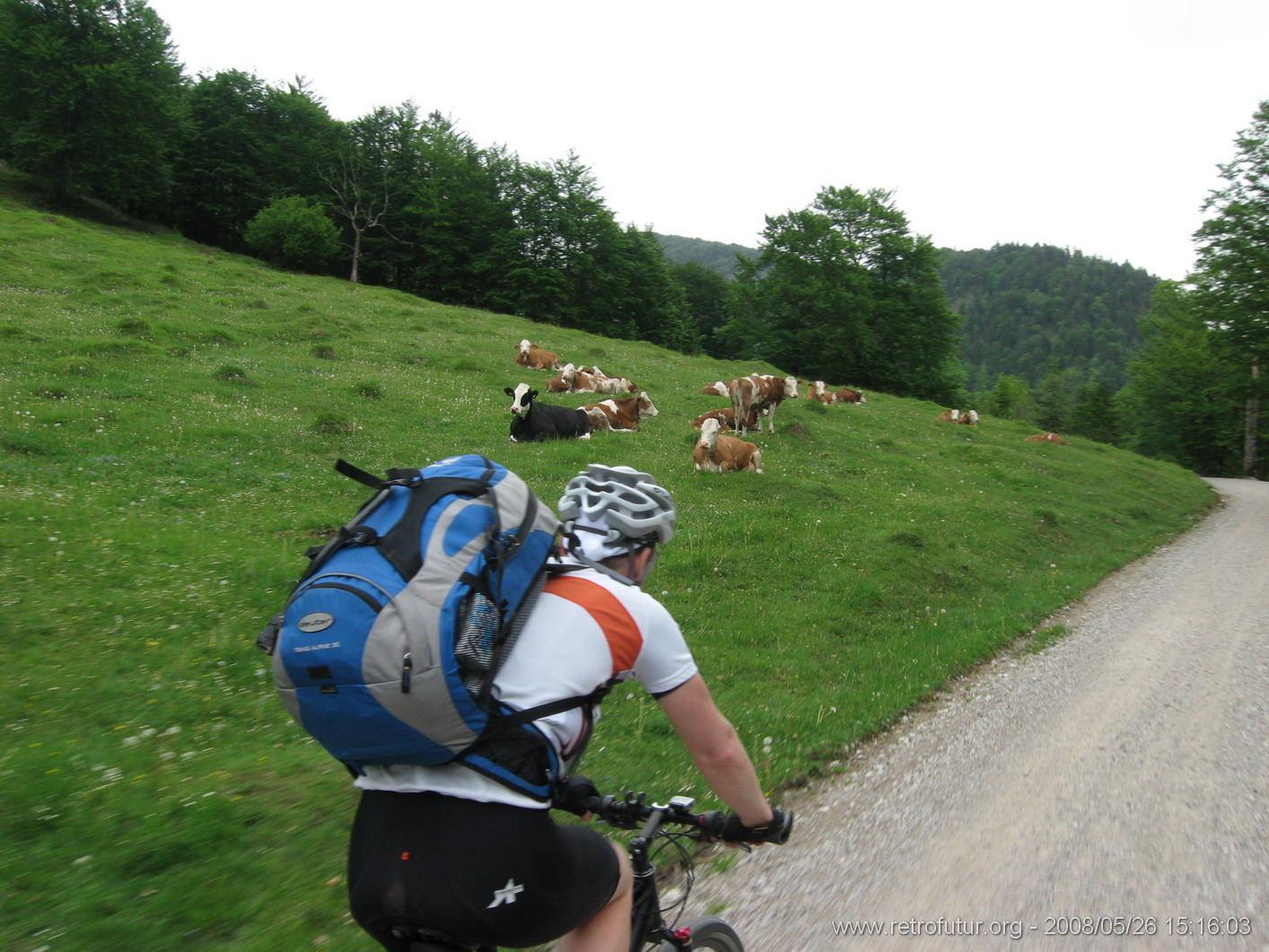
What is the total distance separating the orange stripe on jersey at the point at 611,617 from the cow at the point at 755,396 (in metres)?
16.9

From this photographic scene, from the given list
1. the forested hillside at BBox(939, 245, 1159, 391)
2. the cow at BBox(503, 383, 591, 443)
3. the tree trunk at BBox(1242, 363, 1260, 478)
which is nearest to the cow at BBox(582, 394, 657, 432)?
the cow at BBox(503, 383, 591, 443)

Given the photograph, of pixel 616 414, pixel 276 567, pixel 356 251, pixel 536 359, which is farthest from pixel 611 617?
pixel 356 251

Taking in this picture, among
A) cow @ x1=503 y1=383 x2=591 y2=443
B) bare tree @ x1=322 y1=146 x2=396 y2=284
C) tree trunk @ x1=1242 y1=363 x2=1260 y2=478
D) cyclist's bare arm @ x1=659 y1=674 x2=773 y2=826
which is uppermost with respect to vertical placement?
bare tree @ x1=322 y1=146 x2=396 y2=284

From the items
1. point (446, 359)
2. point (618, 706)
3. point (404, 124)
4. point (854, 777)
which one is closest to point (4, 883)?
point (618, 706)

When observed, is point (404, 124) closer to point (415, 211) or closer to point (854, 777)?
point (415, 211)

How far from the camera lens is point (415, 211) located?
57.3 metres

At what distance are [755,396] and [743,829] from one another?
1721 cm

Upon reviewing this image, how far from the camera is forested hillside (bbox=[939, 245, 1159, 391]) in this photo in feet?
Result: 493

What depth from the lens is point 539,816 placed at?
1955mm

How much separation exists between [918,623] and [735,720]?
417cm

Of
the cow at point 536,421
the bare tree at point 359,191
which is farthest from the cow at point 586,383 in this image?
the bare tree at point 359,191

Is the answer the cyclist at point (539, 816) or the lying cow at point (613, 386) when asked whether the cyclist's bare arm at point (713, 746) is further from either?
the lying cow at point (613, 386)

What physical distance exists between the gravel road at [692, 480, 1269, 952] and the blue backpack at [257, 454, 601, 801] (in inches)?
103

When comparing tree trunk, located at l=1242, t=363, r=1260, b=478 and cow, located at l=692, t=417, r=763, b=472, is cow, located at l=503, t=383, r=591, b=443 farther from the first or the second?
tree trunk, located at l=1242, t=363, r=1260, b=478
